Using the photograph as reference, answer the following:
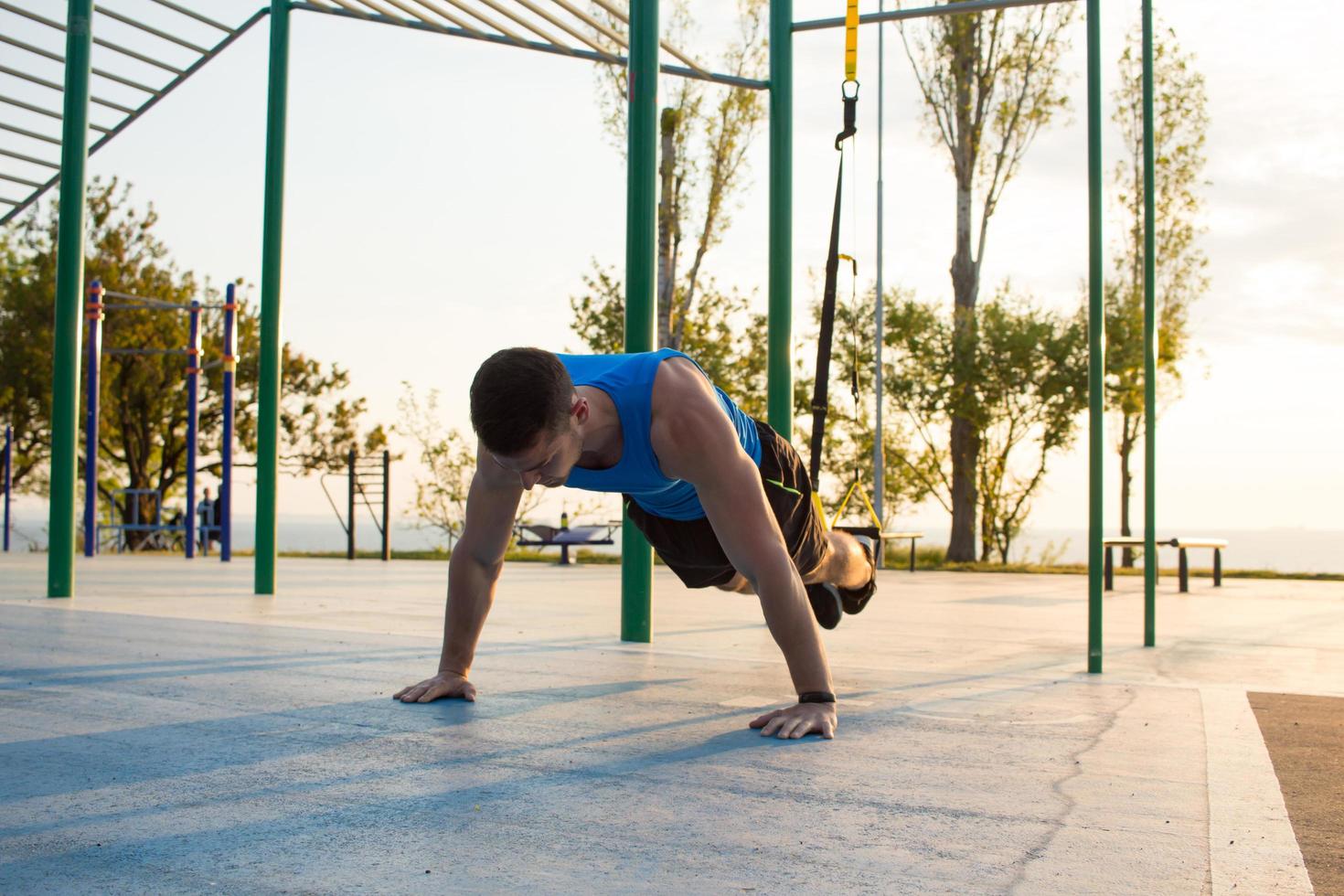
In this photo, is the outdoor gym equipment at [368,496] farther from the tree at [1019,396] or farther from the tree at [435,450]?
the tree at [1019,396]

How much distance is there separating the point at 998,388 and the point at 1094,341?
13.2m

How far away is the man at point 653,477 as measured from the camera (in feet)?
7.09

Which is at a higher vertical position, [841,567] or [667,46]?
[667,46]

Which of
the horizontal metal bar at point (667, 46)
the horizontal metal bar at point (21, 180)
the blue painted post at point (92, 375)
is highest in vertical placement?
the horizontal metal bar at point (667, 46)

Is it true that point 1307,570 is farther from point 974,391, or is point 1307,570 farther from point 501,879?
point 501,879

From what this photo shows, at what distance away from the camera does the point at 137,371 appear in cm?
2189

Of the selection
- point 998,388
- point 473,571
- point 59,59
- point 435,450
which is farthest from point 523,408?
point 435,450

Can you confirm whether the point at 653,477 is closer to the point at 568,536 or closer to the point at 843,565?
the point at 843,565

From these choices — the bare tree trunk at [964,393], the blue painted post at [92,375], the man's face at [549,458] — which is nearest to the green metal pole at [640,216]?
the man's face at [549,458]

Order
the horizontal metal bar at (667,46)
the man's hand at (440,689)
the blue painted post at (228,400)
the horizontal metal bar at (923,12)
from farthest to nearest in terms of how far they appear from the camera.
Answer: the blue painted post at (228,400) → the horizontal metal bar at (667,46) → the horizontal metal bar at (923,12) → the man's hand at (440,689)

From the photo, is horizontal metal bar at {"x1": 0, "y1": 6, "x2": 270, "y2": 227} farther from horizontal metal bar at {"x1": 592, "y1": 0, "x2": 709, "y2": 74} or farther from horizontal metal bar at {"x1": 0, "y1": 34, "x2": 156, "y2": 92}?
horizontal metal bar at {"x1": 592, "y1": 0, "x2": 709, "y2": 74}

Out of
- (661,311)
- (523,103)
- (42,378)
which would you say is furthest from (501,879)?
(42,378)

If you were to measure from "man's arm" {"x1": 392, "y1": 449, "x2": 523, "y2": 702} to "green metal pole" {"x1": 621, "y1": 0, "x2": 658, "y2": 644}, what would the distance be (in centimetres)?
140

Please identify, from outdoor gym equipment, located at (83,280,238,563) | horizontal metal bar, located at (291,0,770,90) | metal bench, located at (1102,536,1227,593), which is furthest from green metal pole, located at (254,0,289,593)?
metal bench, located at (1102,536,1227,593)
